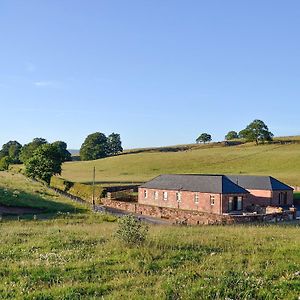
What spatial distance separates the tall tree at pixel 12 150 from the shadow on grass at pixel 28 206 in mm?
110325

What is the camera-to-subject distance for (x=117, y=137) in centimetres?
17838

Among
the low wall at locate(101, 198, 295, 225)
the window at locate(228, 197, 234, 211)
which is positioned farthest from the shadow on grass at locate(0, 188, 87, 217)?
the window at locate(228, 197, 234, 211)

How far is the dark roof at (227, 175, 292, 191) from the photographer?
5488cm

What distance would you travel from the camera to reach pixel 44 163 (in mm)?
81500

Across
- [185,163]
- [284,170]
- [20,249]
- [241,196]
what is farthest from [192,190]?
[185,163]

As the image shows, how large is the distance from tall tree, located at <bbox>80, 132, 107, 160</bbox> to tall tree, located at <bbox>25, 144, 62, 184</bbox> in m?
76.4

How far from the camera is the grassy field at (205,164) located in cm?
9388

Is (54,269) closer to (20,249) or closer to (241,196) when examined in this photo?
(20,249)

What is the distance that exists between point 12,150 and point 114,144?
39848 mm

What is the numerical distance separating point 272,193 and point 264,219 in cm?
1550

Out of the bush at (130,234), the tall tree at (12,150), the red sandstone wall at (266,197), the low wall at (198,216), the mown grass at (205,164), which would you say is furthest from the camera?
the tall tree at (12,150)

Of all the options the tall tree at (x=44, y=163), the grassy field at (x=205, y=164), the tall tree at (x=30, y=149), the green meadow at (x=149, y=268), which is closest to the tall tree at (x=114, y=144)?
the tall tree at (x=30, y=149)

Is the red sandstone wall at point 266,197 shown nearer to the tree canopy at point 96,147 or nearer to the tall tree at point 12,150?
the tree canopy at point 96,147

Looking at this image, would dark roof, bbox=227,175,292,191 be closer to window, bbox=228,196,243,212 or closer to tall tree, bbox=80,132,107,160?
window, bbox=228,196,243,212
